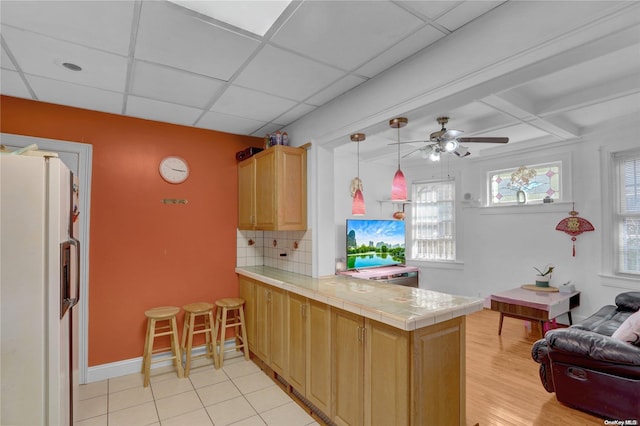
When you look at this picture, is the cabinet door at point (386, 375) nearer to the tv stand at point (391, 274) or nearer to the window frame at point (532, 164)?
the tv stand at point (391, 274)

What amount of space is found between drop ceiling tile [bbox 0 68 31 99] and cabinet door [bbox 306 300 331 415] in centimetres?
276

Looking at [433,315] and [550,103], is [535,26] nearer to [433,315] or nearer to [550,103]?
[433,315]

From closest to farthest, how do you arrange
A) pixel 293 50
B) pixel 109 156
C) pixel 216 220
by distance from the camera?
pixel 293 50, pixel 109 156, pixel 216 220

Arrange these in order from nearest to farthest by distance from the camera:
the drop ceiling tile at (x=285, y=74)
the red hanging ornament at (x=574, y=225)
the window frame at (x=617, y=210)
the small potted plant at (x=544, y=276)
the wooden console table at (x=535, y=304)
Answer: the drop ceiling tile at (x=285, y=74) < the wooden console table at (x=535, y=304) < the window frame at (x=617, y=210) < the red hanging ornament at (x=574, y=225) < the small potted plant at (x=544, y=276)

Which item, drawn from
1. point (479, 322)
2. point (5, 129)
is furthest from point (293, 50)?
point (479, 322)

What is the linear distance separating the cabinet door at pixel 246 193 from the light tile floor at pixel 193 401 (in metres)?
1.54

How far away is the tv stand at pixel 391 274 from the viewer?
4579 mm

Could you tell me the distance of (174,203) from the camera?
337 cm

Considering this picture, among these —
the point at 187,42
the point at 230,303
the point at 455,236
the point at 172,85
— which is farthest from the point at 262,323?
the point at 455,236

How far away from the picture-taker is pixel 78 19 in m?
1.68

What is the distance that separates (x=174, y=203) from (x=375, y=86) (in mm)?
2387

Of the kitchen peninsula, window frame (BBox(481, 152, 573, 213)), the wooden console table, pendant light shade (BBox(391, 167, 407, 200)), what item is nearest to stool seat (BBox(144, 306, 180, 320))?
the kitchen peninsula

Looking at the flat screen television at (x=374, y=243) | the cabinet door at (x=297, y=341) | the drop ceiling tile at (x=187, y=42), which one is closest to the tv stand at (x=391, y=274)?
the flat screen television at (x=374, y=243)

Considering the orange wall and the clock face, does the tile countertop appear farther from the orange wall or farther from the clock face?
the clock face
